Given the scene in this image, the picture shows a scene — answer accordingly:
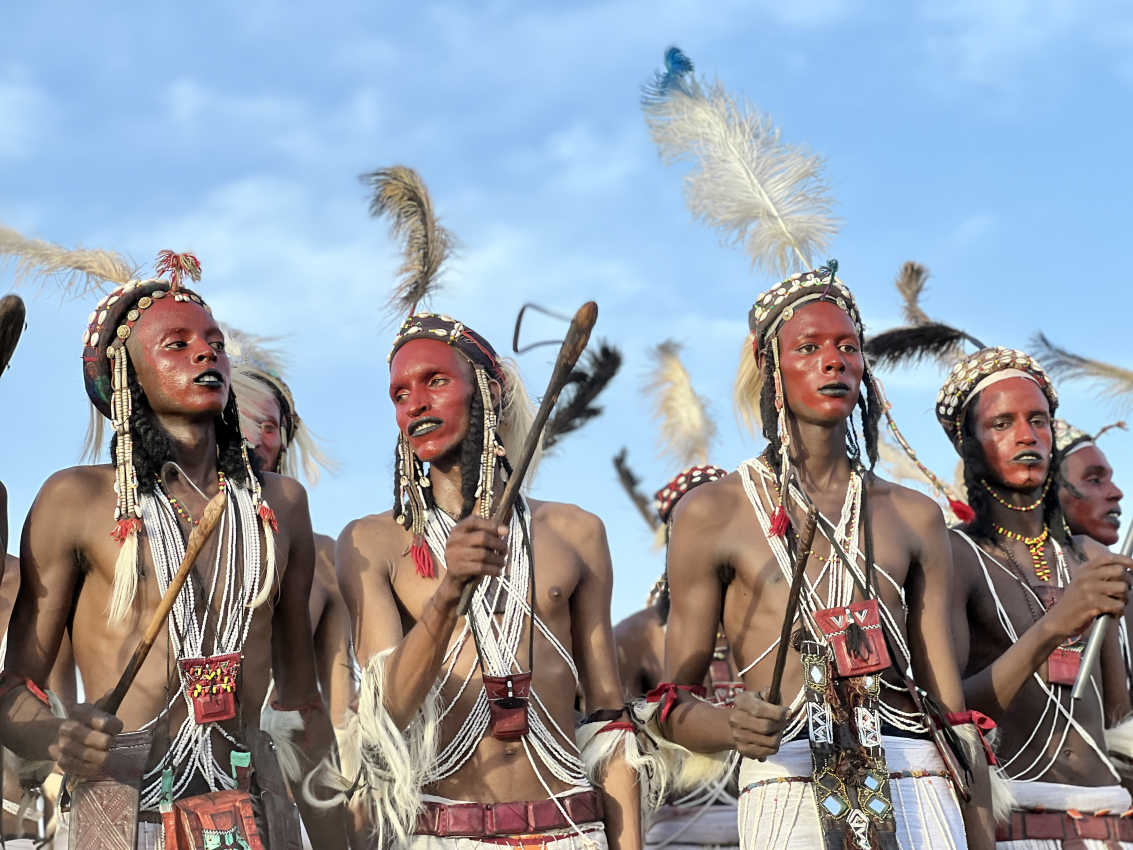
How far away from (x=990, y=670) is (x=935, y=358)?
265cm

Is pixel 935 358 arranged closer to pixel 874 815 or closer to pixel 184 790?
pixel 874 815

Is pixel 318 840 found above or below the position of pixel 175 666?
below

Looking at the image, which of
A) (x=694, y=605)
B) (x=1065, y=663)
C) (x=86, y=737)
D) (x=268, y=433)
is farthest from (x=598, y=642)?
(x=268, y=433)

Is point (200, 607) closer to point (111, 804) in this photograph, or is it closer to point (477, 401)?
point (111, 804)

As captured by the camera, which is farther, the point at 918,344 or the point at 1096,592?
the point at 918,344

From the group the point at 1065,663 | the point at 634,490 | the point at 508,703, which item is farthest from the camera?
the point at 634,490

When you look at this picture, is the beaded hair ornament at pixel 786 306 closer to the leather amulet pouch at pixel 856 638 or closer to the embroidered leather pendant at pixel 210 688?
the leather amulet pouch at pixel 856 638

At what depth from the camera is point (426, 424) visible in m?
5.29

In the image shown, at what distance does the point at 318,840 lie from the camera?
5.08 meters

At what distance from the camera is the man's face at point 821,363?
16.9 feet

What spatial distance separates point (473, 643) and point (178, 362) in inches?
54.4

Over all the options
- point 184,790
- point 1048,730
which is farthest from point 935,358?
point 184,790

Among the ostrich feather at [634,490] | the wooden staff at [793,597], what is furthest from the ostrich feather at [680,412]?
the wooden staff at [793,597]

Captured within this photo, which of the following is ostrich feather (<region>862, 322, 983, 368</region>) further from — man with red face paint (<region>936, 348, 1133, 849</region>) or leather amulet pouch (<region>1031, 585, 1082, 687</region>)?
leather amulet pouch (<region>1031, 585, 1082, 687</region>)
